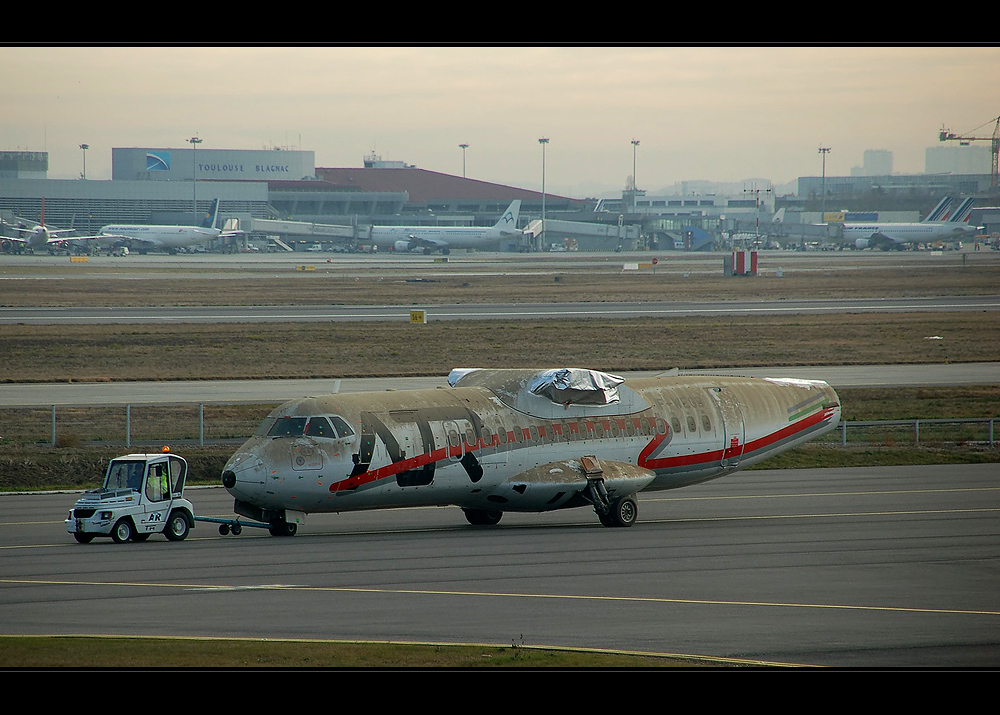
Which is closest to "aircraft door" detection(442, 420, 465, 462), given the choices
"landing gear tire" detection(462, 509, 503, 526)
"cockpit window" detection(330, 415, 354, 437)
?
"cockpit window" detection(330, 415, 354, 437)

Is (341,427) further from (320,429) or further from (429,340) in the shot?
(429,340)

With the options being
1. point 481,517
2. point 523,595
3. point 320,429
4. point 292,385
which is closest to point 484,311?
point 292,385

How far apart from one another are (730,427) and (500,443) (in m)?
9.71

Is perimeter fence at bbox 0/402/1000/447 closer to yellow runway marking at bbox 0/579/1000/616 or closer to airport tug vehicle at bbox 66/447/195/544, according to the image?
airport tug vehicle at bbox 66/447/195/544

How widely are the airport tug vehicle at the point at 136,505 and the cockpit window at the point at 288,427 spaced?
319cm

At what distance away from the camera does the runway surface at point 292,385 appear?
56.7 metres

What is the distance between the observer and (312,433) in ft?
102

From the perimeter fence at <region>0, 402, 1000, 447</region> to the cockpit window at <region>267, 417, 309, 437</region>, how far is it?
1590 centimetres

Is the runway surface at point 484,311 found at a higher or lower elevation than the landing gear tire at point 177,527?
higher

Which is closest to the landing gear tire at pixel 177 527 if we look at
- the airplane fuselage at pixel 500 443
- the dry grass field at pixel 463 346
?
the airplane fuselage at pixel 500 443

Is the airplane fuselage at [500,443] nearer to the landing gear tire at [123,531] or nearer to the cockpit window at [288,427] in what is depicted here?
the cockpit window at [288,427]

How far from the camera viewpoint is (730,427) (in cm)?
3859

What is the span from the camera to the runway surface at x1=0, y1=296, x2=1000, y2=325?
9500 centimetres

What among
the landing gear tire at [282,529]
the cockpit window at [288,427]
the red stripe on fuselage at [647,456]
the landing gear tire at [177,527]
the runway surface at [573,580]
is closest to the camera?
the runway surface at [573,580]
